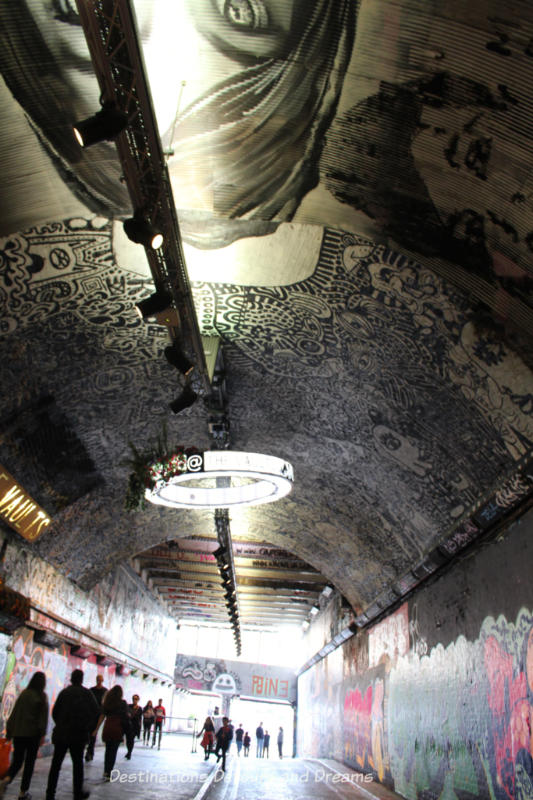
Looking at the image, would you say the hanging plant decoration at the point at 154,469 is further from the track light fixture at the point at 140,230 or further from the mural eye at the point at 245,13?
the mural eye at the point at 245,13

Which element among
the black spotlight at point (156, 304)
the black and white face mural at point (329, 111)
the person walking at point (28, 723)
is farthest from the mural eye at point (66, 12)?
the person walking at point (28, 723)

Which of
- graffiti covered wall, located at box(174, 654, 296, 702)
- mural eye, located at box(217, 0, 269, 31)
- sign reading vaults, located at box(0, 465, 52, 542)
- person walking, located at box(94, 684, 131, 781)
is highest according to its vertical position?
mural eye, located at box(217, 0, 269, 31)

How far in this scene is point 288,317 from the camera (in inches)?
286

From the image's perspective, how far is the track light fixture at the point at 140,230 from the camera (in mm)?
5230

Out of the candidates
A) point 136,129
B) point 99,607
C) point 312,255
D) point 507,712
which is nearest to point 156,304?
point 312,255

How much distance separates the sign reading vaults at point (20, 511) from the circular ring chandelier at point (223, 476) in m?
1.92

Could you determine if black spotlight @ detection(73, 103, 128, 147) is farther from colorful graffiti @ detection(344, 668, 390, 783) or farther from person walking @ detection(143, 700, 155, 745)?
person walking @ detection(143, 700, 155, 745)

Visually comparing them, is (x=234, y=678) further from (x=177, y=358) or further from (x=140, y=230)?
(x=140, y=230)

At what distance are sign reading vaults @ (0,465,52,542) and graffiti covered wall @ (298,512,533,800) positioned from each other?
6637 mm

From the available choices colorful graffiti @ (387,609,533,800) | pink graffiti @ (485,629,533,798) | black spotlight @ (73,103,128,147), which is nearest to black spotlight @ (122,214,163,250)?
black spotlight @ (73,103,128,147)

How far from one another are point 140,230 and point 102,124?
109 cm

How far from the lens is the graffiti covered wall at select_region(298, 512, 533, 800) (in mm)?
6449

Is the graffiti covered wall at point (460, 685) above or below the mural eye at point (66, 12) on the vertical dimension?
below

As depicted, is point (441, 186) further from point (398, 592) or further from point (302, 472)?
point (398, 592)
